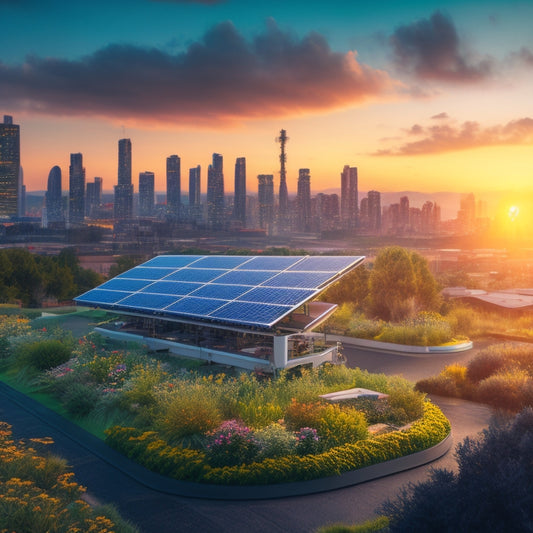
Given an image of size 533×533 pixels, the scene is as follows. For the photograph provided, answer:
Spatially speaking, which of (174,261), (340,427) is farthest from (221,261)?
(340,427)

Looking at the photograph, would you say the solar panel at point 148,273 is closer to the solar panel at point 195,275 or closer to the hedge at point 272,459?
the solar panel at point 195,275

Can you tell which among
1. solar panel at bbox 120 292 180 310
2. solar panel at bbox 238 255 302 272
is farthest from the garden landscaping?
solar panel at bbox 238 255 302 272

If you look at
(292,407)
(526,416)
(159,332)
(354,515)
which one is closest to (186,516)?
(354,515)

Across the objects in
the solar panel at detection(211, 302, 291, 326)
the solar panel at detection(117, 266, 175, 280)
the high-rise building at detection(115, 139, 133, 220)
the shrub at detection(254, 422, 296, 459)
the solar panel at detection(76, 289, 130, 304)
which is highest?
the high-rise building at detection(115, 139, 133, 220)

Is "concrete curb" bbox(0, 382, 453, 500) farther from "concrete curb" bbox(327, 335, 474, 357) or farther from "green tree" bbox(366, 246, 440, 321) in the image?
"green tree" bbox(366, 246, 440, 321)

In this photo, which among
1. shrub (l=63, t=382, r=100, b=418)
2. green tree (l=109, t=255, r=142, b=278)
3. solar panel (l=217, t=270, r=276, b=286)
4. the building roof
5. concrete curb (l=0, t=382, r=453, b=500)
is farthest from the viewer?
green tree (l=109, t=255, r=142, b=278)

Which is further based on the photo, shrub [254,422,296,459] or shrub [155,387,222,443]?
shrub [155,387,222,443]
